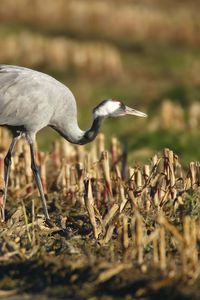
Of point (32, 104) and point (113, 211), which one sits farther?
point (32, 104)

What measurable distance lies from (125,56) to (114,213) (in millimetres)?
23187

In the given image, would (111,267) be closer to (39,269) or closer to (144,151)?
(39,269)

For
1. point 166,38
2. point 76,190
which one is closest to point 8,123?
point 76,190

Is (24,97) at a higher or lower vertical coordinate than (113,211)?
higher

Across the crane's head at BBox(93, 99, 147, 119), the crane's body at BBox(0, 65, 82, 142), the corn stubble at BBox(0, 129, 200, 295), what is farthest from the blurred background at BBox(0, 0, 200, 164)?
the crane's body at BBox(0, 65, 82, 142)

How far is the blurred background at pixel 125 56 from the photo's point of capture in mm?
18625

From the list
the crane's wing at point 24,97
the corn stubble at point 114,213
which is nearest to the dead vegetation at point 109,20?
the corn stubble at point 114,213

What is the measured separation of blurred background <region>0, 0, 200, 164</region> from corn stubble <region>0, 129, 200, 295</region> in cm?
305

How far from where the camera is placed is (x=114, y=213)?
826 cm

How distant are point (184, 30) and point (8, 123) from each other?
1083 inches

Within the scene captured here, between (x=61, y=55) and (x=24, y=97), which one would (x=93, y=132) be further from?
(x=61, y=55)

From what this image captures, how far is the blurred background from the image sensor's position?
18625mm

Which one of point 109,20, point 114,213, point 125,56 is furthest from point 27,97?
point 109,20

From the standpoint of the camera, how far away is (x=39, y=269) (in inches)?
285
